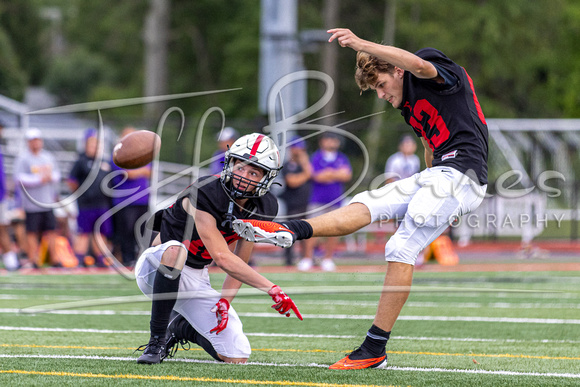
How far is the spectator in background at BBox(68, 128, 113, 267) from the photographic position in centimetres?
1038

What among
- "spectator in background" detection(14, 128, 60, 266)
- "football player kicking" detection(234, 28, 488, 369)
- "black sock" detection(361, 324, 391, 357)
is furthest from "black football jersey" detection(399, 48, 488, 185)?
"spectator in background" detection(14, 128, 60, 266)

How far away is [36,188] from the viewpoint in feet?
34.2

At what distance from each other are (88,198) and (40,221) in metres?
0.69

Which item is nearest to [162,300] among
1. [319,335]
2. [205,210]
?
[205,210]

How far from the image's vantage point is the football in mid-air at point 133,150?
4.89 meters

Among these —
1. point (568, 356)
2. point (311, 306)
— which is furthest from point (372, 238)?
point (568, 356)

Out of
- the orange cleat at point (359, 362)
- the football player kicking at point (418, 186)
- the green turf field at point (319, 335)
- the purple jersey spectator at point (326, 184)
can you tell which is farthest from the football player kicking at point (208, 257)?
the purple jersey spectator at point (326, 184)

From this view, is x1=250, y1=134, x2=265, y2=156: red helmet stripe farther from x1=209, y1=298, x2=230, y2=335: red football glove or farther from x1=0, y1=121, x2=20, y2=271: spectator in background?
x1=0, y1=121, x2=20, y2=271: spectator in background

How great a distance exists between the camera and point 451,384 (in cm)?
364

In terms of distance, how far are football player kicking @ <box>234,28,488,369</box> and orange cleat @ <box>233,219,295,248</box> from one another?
0.39 ft

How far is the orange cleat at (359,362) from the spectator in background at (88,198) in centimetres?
691

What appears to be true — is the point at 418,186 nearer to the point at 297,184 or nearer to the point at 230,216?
→ the point at 230,216

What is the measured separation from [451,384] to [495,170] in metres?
13.7

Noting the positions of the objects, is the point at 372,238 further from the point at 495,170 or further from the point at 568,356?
the point at 568,356
